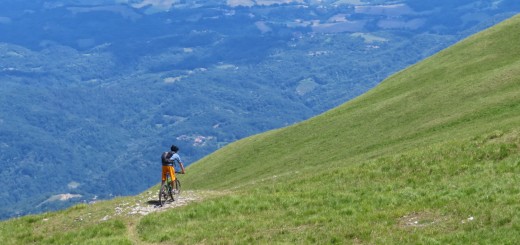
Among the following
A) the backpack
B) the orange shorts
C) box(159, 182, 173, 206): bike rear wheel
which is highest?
the backpack

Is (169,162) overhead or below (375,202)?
overhead

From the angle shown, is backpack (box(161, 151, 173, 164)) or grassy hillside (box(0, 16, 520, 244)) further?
backpack (box(161, 151, 173, 164))

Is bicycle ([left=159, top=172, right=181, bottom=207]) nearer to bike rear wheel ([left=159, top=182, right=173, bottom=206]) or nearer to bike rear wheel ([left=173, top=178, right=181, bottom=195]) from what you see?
bike rear wheel ([left=159, top=182, right=173, bottom=206])

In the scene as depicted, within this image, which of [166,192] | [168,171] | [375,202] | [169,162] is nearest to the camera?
[375,202]

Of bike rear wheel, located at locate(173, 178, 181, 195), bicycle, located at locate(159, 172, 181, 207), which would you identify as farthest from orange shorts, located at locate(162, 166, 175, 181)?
bike rear wheel, located at locate(173, 178, 181, 195)

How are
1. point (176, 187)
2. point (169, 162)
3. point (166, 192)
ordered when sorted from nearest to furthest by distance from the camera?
1. point (169, 162)
2. point (166, 192)
3. point (176, 187)

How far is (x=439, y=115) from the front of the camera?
2448 inches

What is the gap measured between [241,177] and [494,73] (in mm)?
24610

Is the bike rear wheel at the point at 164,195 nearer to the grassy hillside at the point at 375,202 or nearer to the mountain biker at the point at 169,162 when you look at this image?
the mountain biker at the point at 169,162

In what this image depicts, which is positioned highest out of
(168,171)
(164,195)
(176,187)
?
(168,171)

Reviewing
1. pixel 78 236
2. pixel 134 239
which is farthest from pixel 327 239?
pixel 78 236

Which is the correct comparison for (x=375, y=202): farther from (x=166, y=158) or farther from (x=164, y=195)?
(x=164, y=195)

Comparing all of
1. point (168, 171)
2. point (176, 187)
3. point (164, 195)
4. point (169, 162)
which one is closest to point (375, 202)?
point (168, 171)

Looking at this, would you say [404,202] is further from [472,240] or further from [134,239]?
[134,239]
